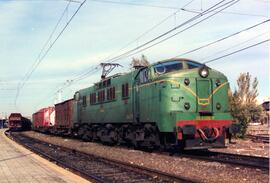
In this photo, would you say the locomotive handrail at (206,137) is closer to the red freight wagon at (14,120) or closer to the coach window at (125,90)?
the coach window at (125,90)

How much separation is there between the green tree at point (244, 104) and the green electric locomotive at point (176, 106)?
29.6 feet

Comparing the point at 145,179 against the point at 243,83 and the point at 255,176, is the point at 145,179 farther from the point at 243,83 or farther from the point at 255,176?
the point at 243,83

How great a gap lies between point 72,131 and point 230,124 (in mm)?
20100

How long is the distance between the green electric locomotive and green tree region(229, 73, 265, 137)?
902cm

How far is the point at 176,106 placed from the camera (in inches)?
631

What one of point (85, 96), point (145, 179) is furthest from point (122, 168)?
point (85, 96)

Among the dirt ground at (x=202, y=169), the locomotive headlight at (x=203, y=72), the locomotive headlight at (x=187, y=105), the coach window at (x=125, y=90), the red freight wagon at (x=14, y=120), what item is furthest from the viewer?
the red freight wagon at (x=14, y=120)

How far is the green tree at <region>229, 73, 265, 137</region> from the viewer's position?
2948 cm

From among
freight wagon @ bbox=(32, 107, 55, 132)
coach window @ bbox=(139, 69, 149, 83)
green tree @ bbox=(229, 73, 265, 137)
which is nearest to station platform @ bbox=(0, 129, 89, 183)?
coach window @ bbox=(139, 69, 149, 83)

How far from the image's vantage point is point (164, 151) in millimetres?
18734

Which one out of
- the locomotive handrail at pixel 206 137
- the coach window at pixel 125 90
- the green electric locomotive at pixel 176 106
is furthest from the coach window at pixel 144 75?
the locomotive handrail at pixel 206 137

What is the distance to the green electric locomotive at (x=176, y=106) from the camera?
15.6 meters

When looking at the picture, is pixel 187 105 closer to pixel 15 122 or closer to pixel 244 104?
pixel 244 104

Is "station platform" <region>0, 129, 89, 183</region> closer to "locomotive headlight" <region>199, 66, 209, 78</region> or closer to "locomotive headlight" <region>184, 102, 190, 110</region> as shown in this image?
"locomotive headlight" <region>184, 102, 190, 110</region>
